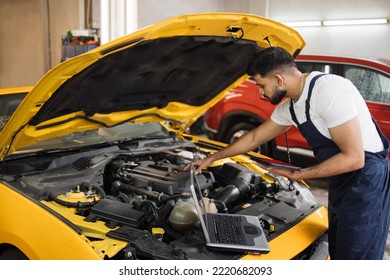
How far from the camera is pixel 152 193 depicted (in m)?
2.49

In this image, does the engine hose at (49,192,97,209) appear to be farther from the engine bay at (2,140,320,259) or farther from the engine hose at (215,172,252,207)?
the engine hose at (215,172,252,207)

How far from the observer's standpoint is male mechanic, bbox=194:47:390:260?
2.06m

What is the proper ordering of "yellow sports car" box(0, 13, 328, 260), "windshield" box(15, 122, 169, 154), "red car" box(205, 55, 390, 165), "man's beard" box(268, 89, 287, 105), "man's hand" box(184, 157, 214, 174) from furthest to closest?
"red car" box(205, 55, 390, 165) → "windshield" box(15, 122, 169, 154) → "man's hand" box(184, 157, 214, 174) → "man's beard" box(268, 89, 287, 105) → "yellow sports car" box(0, 13, 328, 260)

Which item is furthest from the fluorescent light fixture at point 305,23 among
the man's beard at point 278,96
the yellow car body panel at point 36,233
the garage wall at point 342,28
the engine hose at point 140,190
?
the yellow car body panel at point 36,233

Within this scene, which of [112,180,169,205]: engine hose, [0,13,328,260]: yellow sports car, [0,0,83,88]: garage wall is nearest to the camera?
[0,13,328,260]: yellow sports car

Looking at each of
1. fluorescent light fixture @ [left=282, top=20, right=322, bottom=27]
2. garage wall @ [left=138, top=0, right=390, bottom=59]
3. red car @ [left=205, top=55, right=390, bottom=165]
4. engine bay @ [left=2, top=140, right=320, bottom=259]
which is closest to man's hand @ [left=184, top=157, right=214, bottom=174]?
engine bay @ [left=2, top=140, right=320, bottom=259]

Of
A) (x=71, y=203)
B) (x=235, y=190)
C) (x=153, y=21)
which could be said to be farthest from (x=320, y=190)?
(x=153, y=21)

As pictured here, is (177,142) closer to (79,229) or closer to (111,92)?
(111,92)

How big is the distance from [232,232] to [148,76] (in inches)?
47.8

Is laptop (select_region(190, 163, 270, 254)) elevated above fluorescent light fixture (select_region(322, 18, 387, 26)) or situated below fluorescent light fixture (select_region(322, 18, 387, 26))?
below

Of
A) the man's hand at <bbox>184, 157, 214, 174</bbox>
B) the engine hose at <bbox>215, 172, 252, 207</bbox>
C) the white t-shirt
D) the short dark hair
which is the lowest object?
the engine hose at <bbox>215, 172, 252, 207</bbox>

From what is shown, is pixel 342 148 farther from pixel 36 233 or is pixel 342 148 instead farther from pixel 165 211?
pixel 36 233

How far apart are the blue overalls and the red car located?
1.83 m

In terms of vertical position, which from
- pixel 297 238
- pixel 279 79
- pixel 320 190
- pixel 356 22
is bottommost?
pixel 320 190
